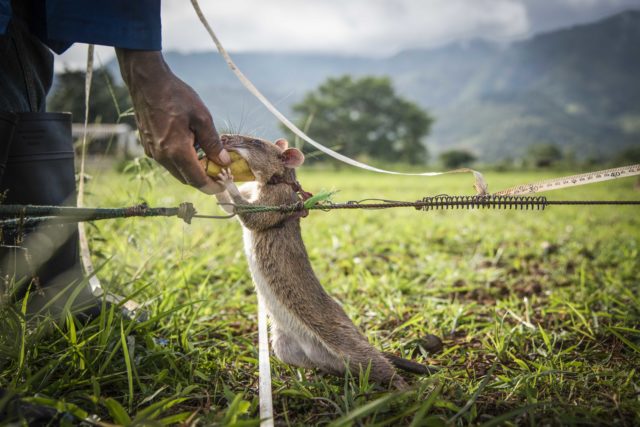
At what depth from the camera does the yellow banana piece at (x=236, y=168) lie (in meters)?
2.00

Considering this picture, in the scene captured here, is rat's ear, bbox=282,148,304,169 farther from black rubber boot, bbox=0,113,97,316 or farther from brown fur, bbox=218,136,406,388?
black rubber boot, bbox=0,113,97,316

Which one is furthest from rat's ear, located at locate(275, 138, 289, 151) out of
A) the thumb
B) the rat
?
the thumb

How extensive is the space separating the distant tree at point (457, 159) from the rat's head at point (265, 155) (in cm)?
3749

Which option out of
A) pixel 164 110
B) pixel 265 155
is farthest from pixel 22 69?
pixel 265 155

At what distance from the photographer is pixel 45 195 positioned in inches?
79.7

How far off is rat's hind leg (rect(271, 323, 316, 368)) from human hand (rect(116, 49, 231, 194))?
102cm

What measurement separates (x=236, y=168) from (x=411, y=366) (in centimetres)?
134

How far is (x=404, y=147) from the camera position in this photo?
56.3 m

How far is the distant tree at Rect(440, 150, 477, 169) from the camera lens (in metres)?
39.6

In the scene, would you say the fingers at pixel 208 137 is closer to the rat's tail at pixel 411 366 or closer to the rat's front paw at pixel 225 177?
the rat's front paw at pixel 225 177

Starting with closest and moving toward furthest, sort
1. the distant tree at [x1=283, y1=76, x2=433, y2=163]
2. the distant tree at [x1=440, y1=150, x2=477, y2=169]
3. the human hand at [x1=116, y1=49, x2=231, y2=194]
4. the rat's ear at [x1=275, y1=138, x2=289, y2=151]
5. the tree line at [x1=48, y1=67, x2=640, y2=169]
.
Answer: the human hand at [x1=116, y1=49, x2=231, y2=194]
the rat's ear at [x1=275, y1=138, x2=289, y2=151]
the distant tree at [x1=440, y1=150, x2=477, y2=169]
the tree line at [x1=48, y1=67, x2=640, y2=169]
the distant tree at [x1=283, y1=76, x2=433, y2=163]

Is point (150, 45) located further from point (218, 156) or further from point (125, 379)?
point (125, 379)

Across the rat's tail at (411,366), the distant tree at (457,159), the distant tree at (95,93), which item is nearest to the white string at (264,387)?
the rat's tail at (411,366)

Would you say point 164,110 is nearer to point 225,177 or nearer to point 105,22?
point 105,22
